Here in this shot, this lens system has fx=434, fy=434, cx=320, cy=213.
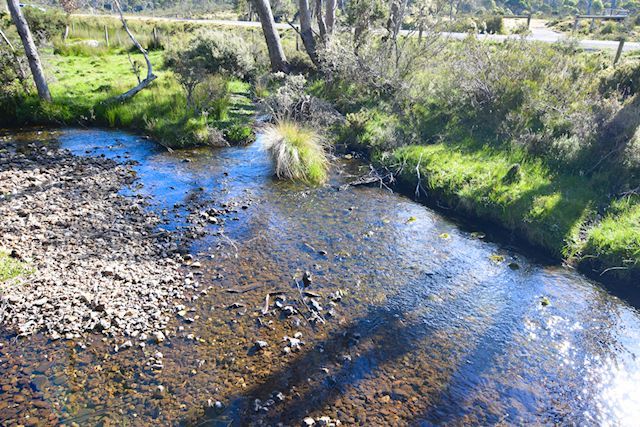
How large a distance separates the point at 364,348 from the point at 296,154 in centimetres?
711

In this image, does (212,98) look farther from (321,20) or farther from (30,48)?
(321,20)

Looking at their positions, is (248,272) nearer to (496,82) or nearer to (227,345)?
(227,345)

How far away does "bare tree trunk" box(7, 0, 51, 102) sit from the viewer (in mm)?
14359

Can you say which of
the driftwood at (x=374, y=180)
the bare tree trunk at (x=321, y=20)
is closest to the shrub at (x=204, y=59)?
the bare tree trunk at (x=321, y=20)

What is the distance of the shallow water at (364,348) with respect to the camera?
17.9ft

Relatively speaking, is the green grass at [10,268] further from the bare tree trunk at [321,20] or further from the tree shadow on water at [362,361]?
the bare tree trunk at [321,20]

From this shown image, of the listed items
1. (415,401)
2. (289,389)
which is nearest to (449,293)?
(415,401)

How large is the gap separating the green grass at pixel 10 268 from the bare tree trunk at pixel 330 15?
17.4 m

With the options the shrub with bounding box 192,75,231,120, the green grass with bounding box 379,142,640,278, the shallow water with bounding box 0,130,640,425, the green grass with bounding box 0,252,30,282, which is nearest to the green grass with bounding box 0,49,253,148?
the shrub with bounding box 192,75,231,120

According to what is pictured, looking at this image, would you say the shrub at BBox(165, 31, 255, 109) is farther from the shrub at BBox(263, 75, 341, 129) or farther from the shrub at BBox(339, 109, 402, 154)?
the shrub at BBox(339, 109, 402, 154)

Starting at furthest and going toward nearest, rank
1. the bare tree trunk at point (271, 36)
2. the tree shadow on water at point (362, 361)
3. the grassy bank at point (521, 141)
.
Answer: the bare tree trunk at point (271, 36), the grassy bank at point (521, 141), the tree shadow on water at point (362, 361)

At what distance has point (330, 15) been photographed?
21.2 metres

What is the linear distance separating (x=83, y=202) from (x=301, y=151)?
5768 mm

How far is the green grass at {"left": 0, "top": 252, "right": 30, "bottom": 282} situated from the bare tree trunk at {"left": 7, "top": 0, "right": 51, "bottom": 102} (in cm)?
1043
